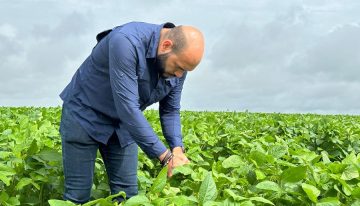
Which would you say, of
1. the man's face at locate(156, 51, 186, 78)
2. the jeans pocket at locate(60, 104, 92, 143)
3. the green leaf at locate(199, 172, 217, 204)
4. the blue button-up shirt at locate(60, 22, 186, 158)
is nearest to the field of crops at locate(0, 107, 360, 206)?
the green leaf at locate(199, 172, 217, 204)

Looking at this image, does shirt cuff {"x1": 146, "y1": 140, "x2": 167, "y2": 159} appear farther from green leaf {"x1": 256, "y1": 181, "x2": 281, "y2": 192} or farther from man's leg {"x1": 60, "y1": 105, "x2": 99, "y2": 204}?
green leaf {"x1": 256, "y1": 181, "x2": 281, "y2": 192}

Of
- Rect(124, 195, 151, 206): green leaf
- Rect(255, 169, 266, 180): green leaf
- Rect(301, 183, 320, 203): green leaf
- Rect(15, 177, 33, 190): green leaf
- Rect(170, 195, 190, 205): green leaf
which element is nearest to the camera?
Rect(124, 195, 151, 206): green leaf

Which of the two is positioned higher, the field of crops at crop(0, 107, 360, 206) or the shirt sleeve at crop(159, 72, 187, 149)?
the shirt sleeve at crop(159, 72, 187, 149)

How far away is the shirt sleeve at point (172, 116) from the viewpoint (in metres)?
4.78

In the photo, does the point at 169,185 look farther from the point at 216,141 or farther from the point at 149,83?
the point at 216,141

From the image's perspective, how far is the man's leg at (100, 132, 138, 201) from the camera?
463 centimetres

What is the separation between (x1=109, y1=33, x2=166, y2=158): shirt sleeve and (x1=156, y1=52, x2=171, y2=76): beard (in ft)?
0.55

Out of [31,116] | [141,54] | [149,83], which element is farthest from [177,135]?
[31,116]

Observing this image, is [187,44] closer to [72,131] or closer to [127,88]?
[127,88]

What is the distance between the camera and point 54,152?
15.3ft

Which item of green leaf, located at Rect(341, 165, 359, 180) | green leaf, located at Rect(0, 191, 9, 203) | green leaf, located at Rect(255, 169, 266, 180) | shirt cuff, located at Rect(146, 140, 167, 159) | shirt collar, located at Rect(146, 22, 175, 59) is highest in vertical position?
shirt collar, located at Rect(146, 22, 175, 59)

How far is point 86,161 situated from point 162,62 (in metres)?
1.03

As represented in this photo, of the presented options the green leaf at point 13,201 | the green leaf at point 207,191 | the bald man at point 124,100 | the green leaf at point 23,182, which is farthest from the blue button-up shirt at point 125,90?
the green leaf at point 207,191

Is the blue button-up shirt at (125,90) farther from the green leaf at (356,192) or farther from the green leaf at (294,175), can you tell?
the green leaf at (356,192)
